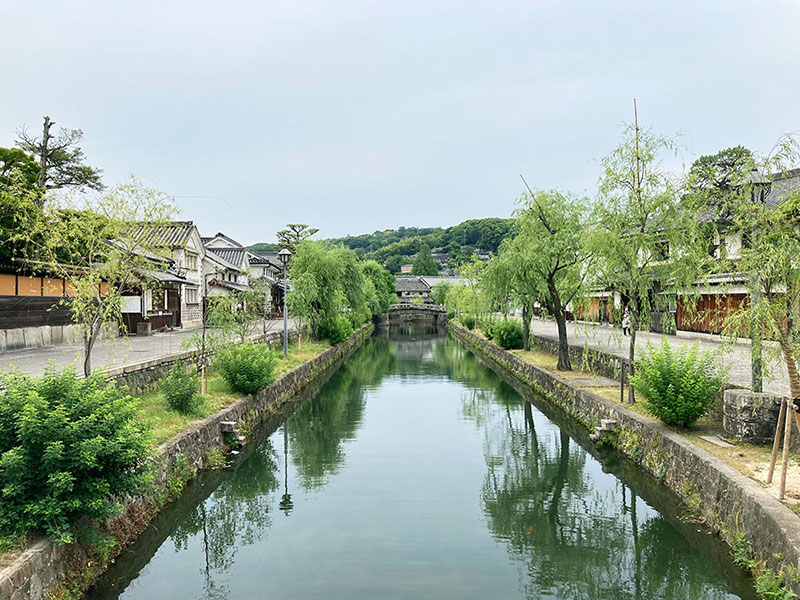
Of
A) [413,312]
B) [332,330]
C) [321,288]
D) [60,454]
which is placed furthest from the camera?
[413,312]

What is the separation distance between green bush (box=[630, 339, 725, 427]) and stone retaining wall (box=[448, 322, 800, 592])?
0.37m

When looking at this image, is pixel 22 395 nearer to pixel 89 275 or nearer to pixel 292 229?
pixel 89 275

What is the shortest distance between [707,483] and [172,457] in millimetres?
7711

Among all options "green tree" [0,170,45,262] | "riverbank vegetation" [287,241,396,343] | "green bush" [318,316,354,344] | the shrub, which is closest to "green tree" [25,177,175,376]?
"green tree" [0,170,45,262]

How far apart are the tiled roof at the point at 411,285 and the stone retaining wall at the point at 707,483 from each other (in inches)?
3221

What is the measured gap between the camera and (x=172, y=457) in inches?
348

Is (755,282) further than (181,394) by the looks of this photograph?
No

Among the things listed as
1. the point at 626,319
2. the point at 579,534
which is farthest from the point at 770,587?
the point at 626,319

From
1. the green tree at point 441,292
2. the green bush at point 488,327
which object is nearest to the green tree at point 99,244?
the green bush at point 488,327

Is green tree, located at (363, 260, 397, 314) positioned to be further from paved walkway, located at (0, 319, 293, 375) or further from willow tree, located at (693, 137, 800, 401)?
willow tree, located at (693, 137, 800, 401)

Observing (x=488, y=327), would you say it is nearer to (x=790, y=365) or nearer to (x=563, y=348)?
(x=563, y=348)

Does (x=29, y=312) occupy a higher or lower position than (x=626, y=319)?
higher

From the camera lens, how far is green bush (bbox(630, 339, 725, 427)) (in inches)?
372

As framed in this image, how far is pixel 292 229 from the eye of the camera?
177ft
